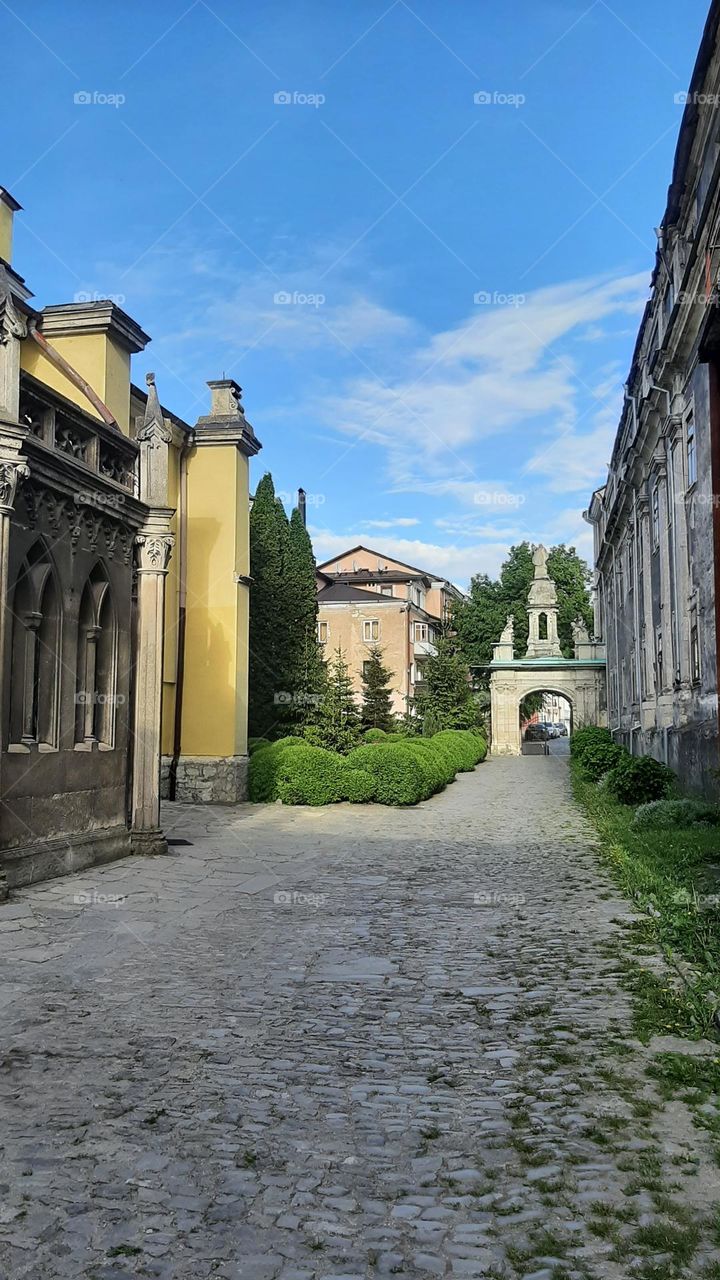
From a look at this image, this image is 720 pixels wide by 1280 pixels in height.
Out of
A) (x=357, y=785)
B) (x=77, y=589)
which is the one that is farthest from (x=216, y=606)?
(x=77, y=589)

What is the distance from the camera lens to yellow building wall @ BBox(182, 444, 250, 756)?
18.9 meters

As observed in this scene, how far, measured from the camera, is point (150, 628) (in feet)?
37.5

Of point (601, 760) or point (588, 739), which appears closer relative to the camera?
point (601, 760)

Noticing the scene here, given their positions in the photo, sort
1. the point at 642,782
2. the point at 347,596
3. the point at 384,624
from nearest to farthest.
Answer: the point at 642,782 < the point at 384,624 < the point at 347,596

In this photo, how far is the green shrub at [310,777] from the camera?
1870 centimetres

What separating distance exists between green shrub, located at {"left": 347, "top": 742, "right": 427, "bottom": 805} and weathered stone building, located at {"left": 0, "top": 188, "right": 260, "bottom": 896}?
8.25 metres

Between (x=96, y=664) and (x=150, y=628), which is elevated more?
(x=150, y=628)
